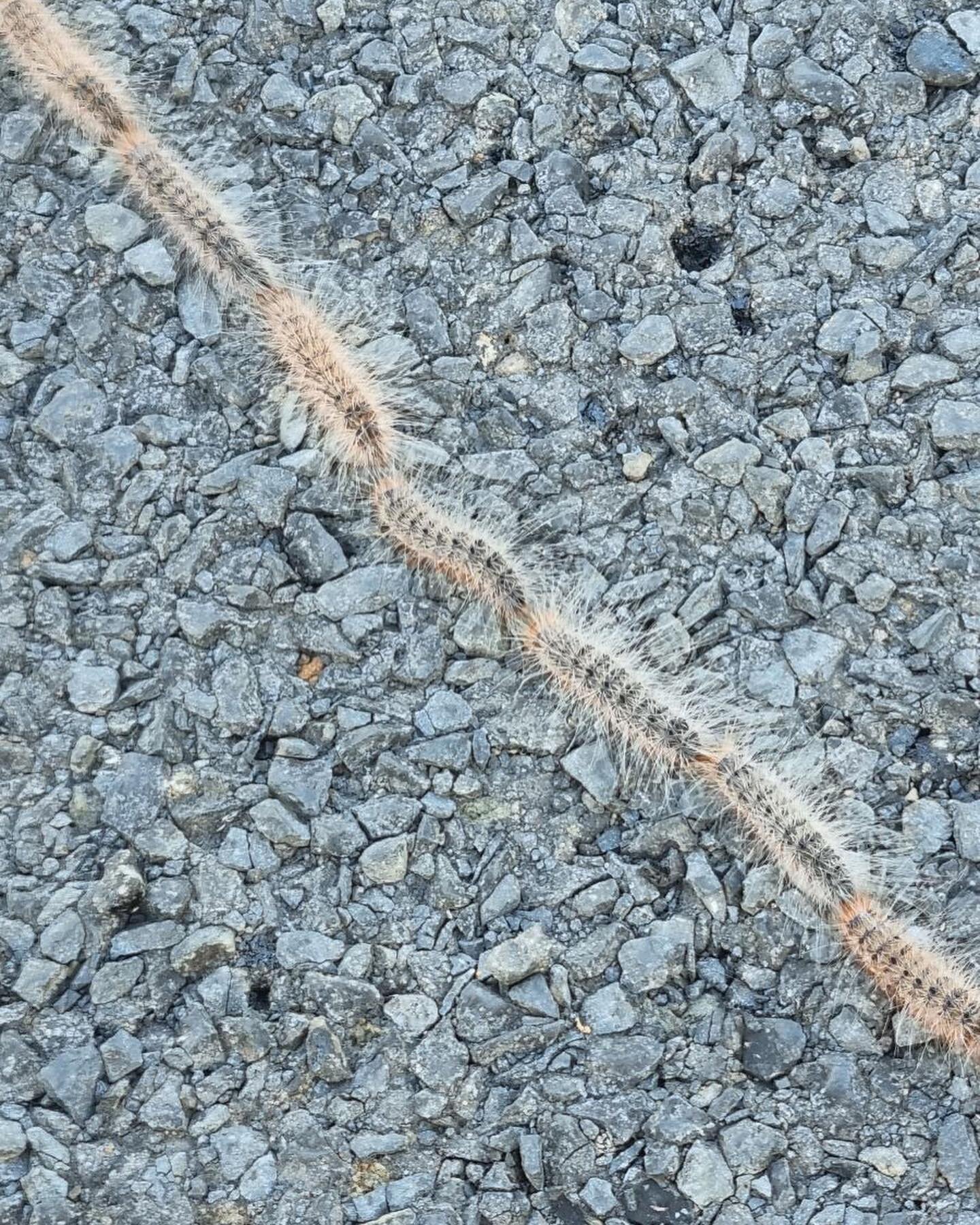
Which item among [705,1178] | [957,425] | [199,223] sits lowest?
[705,1178]

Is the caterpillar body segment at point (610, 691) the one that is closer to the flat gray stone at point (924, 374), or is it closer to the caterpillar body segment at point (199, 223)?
the flat gray stone at point (924, 374)

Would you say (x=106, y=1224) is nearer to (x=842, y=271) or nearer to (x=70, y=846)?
(x=70, y=846)

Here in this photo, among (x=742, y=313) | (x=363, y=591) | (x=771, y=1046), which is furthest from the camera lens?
(x=742, y=313)

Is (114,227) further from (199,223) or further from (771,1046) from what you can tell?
(771,1046)

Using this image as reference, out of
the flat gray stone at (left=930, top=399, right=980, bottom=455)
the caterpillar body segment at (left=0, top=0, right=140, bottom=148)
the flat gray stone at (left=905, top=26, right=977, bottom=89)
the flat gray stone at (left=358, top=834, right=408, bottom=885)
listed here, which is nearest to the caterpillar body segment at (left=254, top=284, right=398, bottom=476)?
the caterpillar body segment at (left=0, top=0, right=140, bottom=148)

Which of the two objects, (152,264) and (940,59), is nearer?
(152,264)

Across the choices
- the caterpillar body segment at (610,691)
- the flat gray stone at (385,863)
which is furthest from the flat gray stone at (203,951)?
the caterpillar body segment at (610,691)

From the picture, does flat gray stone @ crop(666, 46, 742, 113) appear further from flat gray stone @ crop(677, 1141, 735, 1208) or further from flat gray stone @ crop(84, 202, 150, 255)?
flat gray stone @ crop(677, 1141, 735, 1208)

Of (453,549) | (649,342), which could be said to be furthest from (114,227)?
(649,342)
